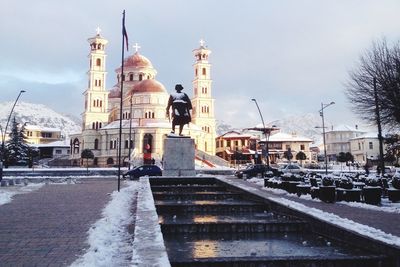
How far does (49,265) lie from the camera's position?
584cm

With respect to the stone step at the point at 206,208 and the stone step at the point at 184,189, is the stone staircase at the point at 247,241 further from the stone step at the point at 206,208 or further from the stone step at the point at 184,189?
the stone step at the point at 184,189

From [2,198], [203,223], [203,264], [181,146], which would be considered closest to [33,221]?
[203,223]

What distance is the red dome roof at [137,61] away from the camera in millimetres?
88662

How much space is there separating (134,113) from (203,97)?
17.7m

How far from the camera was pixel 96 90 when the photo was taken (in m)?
80.9

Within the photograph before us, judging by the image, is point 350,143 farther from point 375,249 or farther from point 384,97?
point 375,249

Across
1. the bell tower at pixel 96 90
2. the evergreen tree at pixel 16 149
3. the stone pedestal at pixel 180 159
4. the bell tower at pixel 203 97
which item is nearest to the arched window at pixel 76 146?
the bell tower at pixel 96 90

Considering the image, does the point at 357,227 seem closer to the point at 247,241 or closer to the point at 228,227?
the point at 247,241

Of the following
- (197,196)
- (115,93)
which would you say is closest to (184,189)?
(197,196)

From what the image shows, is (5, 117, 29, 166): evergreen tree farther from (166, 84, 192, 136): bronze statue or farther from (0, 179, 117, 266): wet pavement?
(0, 179, 117, 266): wet pavement

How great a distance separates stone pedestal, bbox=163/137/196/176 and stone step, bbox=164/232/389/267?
535 inches

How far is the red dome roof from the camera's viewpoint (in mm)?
88662

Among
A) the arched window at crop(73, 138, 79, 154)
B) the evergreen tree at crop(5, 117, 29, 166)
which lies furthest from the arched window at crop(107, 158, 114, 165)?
the evergreen tree at crop(5, 117, 29, 166)

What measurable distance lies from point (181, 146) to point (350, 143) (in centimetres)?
9376
